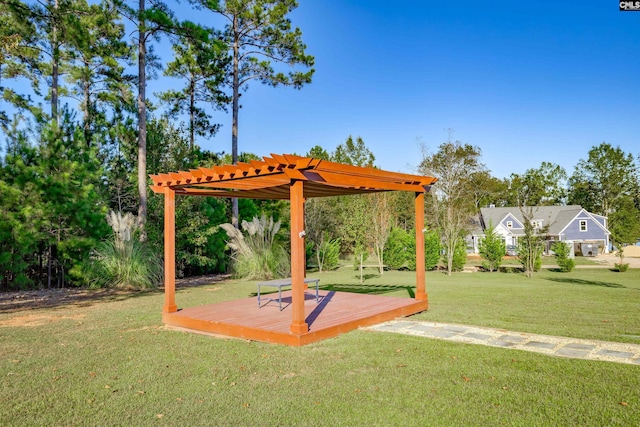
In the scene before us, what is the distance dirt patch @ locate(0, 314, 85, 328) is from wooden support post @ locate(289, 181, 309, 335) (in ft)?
13.8

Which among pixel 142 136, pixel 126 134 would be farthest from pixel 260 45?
pixel 142 136

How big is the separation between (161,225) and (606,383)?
12.8 meters

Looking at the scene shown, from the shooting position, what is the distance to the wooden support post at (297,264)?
509 centimetres

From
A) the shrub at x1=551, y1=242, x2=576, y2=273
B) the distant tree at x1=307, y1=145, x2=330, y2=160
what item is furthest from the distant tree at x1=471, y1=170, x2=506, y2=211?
the shrub at x1=551, y1=242, x2=576, y2=273

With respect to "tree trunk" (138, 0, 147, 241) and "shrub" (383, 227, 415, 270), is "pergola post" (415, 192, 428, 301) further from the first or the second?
"shrub" (383, 227, 415, 270)

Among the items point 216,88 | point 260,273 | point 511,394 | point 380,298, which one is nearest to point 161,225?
point 260,273

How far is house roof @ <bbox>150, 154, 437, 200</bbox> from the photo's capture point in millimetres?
5086

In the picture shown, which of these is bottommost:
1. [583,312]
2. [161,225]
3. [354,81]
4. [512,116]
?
[583,312]

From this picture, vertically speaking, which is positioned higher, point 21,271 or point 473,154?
point 473,154

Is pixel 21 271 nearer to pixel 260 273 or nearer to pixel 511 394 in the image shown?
pixel 260 273

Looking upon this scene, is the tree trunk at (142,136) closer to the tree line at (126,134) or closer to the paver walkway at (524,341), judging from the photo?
the tree line at (126,134)

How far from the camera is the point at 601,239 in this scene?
36.3 m

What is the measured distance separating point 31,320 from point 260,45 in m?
13.0

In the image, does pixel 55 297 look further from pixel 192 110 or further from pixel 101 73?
pixel 192 110
